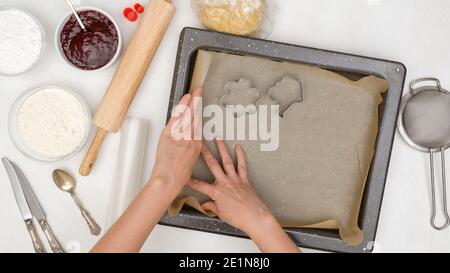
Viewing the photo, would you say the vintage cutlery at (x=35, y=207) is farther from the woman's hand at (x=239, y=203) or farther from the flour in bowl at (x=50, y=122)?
the woman's hand at (x=239, y=203)

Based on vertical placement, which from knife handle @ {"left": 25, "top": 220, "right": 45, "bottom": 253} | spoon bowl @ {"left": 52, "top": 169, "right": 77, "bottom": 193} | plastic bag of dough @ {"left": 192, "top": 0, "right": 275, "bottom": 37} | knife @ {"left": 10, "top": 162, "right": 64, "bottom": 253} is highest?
plastic bag of dough @ {"left": 192, "top": 0, "right": 275, "bottom": 37}

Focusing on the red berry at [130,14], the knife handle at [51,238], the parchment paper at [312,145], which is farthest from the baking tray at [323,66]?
the knife handle at [51,238]

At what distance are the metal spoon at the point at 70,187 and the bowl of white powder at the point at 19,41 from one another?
8.2 inches

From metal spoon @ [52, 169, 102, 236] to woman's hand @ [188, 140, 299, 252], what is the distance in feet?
0.72

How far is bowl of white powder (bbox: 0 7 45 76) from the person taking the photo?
850 mm

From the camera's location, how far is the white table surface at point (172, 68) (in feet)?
2.96

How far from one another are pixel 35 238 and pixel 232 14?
578 millimetres

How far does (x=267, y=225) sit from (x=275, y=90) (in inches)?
9.8

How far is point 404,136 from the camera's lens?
2.95ft

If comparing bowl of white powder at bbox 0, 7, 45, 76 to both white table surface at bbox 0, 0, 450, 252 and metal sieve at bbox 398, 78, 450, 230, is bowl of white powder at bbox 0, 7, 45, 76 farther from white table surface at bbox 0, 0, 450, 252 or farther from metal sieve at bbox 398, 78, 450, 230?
metal sieve at bbox 398, 78, 450, 230

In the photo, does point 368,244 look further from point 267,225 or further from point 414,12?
point 414,12

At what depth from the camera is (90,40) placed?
2.77 ft

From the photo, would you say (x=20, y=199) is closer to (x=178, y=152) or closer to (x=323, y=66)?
(x=178, y=152)

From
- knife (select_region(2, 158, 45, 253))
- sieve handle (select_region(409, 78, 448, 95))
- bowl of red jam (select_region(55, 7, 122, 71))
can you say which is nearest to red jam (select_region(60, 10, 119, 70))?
bowl of red jam (select_region(55, 7, 122, 71))
